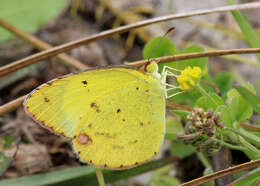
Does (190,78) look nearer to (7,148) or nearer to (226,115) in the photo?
(226,115)

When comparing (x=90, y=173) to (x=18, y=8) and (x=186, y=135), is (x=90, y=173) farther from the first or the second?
(x=18, y=8)

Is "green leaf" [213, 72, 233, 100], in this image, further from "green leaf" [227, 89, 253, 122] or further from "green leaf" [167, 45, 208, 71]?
"green leaf" [227, 89, 253, 122]

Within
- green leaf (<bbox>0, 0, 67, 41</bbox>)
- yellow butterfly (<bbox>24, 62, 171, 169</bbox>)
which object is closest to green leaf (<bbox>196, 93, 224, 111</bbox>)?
yellow butterfly (<bbox>24, 62, 171, 169</bbox>)

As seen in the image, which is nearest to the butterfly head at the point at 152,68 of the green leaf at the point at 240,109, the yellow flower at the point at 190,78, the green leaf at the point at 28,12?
the yellow flower at the point at 190,78

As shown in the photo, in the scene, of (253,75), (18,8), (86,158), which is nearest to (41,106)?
(86,158)

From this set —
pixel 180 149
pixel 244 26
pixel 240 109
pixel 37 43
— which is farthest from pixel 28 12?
pixel 240 109

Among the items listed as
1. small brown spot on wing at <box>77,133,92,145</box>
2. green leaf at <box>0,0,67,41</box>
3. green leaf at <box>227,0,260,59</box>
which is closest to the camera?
green leaf at <box>227,0,260,59</box>
